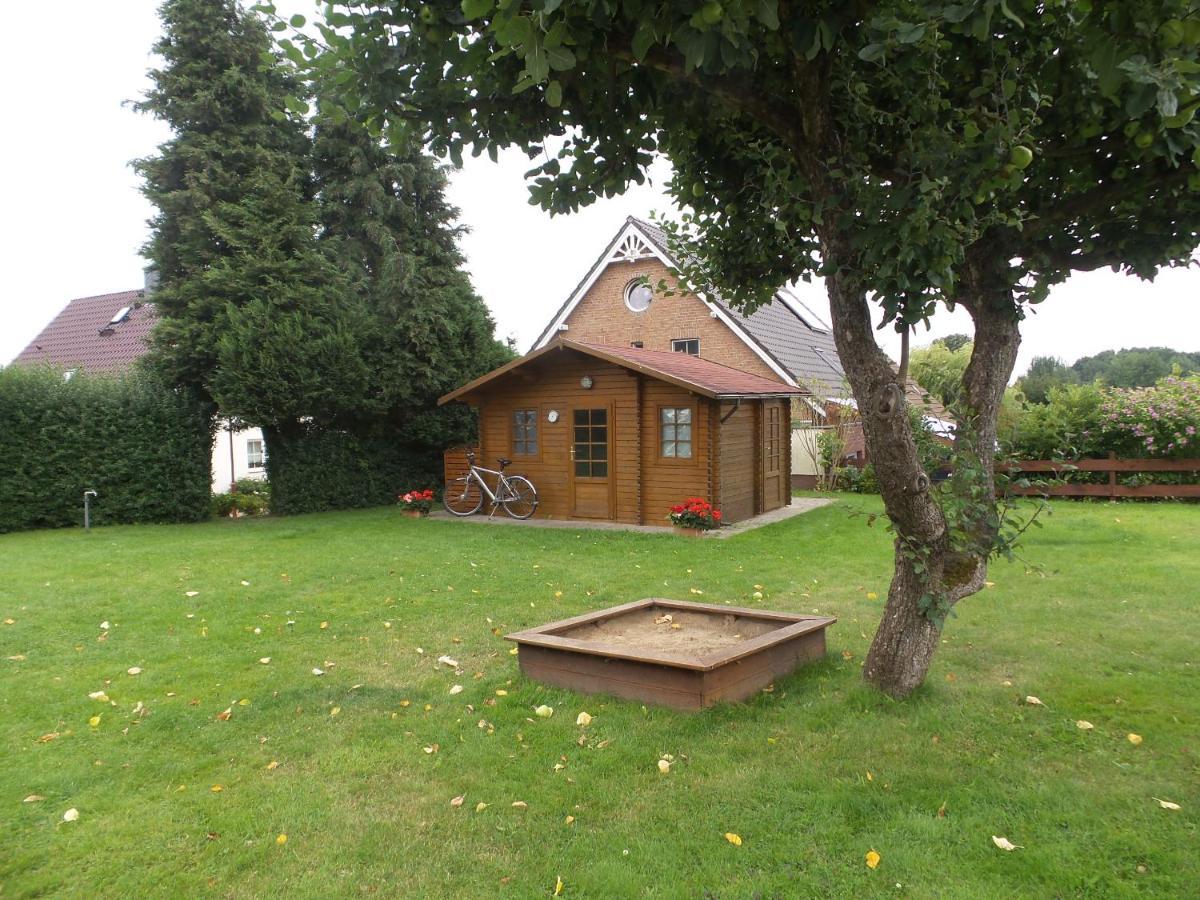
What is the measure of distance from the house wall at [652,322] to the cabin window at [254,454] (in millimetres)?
10767

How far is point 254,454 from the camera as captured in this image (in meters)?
24.2

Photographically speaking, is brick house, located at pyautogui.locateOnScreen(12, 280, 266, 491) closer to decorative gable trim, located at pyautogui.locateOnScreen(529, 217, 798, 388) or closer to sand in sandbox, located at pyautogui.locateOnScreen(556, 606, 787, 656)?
decorative gable trim, located at pyautogui.locateOnScreen(529, 217, 798, 388)

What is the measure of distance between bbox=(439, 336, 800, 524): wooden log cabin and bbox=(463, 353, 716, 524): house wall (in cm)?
2

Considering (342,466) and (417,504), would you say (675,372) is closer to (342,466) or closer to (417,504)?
(417,504)

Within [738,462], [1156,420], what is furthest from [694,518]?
[1156,420]

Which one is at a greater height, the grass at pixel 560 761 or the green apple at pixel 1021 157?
the green apple at pixel 1021 157

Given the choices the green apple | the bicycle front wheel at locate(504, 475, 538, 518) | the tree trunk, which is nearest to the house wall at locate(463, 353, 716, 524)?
the bicycle front wheel at locate(504, 475, 538, 518)

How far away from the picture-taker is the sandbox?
430cm

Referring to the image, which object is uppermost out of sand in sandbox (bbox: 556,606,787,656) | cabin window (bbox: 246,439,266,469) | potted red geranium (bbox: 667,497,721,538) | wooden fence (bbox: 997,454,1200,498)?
cabin window (bbox: 246,439,266,469)

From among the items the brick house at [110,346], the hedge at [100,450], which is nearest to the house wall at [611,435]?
the hedge at [100,450]

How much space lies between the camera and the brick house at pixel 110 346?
22.5 meters

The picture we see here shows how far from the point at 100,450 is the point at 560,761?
14.0m

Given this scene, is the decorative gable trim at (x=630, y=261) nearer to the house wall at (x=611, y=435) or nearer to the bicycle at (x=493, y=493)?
the house wall at (x=611, y=435)

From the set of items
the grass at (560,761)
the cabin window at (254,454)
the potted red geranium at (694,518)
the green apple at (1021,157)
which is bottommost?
the grass at (560,761)
